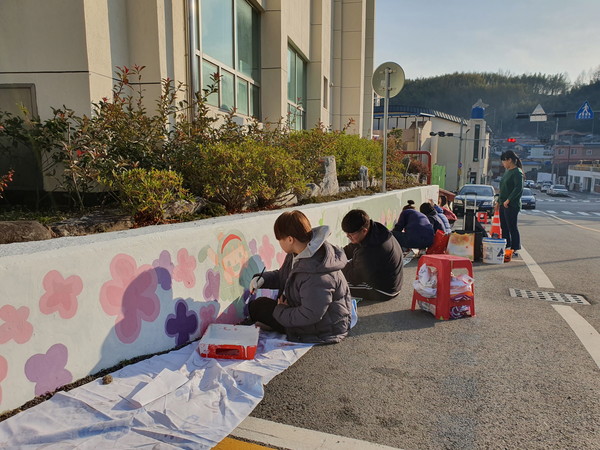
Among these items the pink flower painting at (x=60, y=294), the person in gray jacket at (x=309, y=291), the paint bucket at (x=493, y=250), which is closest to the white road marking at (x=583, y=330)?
the person in gray jacket at (x=309, y=291)

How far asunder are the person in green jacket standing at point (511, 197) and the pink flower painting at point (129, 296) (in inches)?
271

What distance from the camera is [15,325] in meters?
2.45

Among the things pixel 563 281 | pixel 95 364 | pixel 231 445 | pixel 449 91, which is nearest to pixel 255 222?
pixel 95 364

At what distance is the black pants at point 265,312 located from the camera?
3.95 m

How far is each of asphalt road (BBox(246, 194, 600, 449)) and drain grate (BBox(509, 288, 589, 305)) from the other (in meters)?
0.33

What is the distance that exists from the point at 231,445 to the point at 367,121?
24.0 m

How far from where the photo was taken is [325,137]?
9.34 metres

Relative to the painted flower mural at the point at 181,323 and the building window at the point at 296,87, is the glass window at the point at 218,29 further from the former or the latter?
the painted flower mural at the point at 181,323

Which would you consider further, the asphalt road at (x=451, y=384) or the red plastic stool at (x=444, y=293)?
the red plastic stool at (x=444, y=293)

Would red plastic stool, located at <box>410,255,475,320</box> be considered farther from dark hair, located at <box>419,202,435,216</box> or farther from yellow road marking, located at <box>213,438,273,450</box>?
dark hair, located at <box>419,202,435,216</box>

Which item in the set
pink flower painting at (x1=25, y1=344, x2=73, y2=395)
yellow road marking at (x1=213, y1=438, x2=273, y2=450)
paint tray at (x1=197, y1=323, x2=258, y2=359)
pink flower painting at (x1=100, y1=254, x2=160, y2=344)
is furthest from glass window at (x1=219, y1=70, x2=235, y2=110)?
yellow road marking at (x1=213, y1=438, x2=273, y2=450)

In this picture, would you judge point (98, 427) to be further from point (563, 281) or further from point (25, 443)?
point (563, 281)

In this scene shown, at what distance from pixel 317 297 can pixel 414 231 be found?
13.7 ft

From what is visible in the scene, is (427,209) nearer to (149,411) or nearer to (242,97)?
(242,97)
